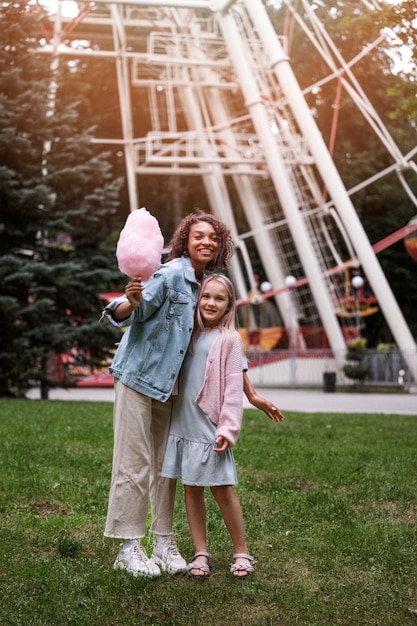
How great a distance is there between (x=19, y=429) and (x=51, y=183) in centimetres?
747

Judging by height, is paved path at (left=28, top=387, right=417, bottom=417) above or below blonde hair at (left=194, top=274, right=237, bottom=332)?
below

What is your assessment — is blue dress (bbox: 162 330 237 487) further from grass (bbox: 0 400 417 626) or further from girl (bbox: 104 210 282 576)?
grass (bbox: 0 400 417 626)

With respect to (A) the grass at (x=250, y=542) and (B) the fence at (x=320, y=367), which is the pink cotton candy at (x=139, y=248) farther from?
(B) the fence at (x=320, y=367)

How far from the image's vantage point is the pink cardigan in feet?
13.7

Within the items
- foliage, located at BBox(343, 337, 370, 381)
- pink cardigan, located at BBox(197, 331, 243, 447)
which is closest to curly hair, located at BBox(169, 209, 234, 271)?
pink cardigan, located at BBox(197, 331, 243, 447)

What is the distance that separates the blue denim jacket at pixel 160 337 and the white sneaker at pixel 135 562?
0.73 metres

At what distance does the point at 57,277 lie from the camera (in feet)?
48.3

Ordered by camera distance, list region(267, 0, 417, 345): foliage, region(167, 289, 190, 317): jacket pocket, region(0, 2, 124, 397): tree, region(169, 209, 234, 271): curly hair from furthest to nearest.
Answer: region(267, 0, 417, 345): foliage < region(0, 2, 124, 397): tree < region(169, 209, 234, 271): curly hair < region(167, 289, 190, 317): jacket pocket

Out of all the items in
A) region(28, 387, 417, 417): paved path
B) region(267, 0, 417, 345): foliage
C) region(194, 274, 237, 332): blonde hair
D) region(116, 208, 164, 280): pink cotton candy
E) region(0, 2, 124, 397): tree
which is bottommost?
region(28, 387, 417, 417): paved path

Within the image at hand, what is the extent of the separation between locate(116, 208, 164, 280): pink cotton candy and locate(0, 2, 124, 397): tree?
34.0 feet

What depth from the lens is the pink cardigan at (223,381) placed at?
165 inches

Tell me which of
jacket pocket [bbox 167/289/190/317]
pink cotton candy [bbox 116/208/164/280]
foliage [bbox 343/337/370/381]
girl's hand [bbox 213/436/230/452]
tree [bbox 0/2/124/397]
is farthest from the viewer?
foliage [bbox 343/337/370/381]

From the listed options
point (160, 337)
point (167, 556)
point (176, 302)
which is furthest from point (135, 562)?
point (176, 302)

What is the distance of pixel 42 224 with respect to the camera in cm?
1512
